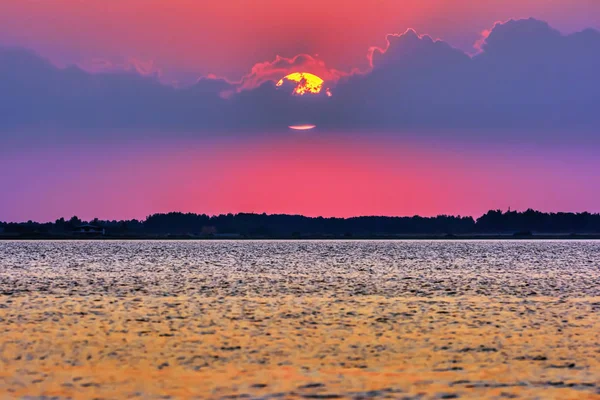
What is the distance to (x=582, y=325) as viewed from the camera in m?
47.6

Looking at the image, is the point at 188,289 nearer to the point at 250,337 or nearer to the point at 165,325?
the point at 165,325

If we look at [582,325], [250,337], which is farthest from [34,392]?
[582,325]

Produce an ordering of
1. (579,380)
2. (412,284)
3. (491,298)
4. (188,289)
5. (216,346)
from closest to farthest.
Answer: (579,380) → (216,346) → (491,298) → (188,289) → (412,284)

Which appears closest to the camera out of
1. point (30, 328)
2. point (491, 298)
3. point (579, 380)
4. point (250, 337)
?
point (579, 380)

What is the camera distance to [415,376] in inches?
1223

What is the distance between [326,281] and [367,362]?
59368mm

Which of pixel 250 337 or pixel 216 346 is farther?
pixel 250 337

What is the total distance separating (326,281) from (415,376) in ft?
206

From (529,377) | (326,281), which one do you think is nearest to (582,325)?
(529,377)

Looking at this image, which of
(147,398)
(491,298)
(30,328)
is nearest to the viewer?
(147,398)

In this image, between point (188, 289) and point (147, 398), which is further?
point (188, 289)

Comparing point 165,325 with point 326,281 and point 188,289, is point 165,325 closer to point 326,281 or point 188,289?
point 188,289

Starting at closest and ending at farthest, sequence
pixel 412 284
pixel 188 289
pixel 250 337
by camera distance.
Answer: pixel 250 337
pixel 188 289
pixel 412 284

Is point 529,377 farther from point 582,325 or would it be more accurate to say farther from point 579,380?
point 582,325
